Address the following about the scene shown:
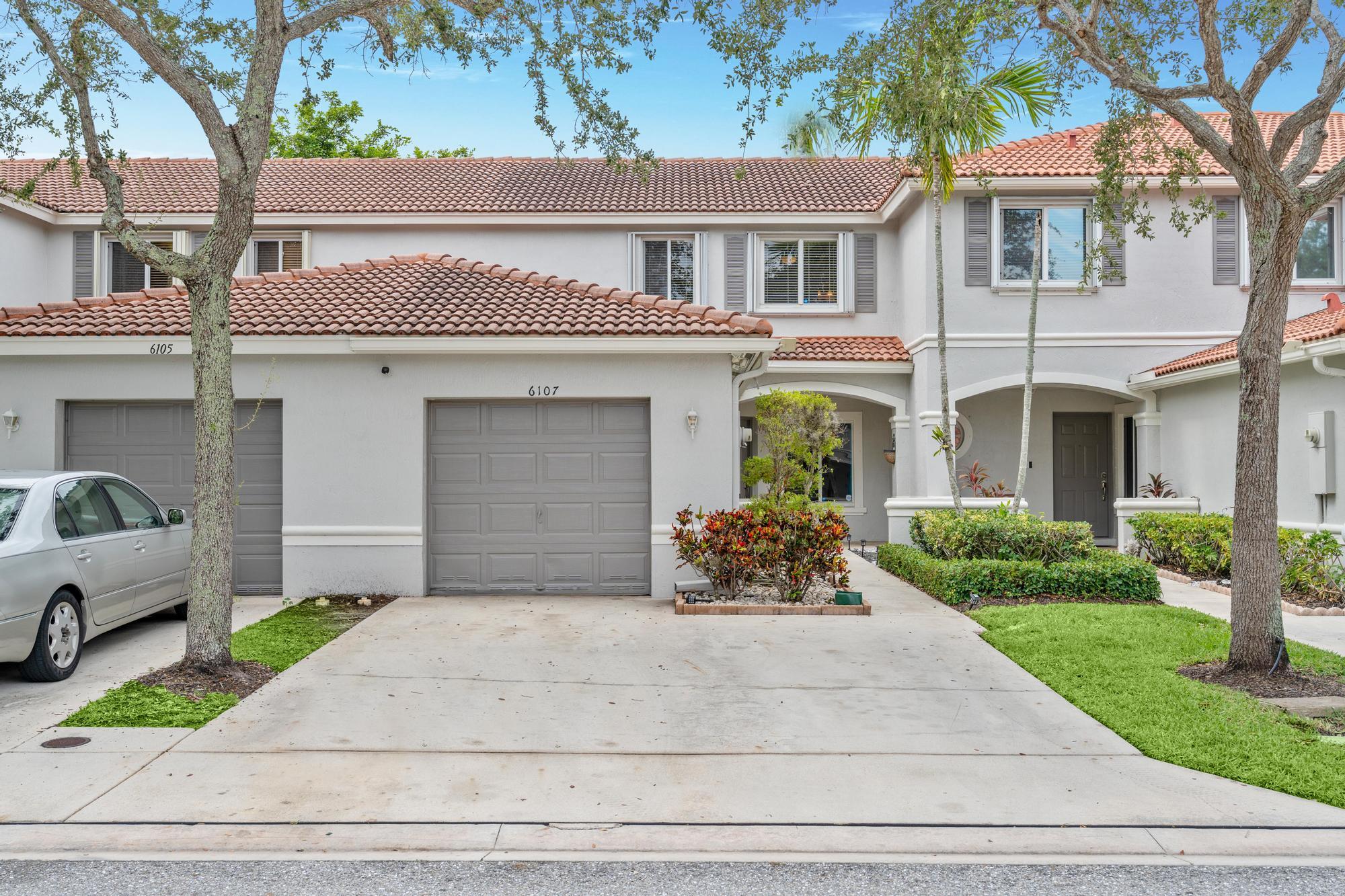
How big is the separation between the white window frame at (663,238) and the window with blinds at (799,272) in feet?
3.79

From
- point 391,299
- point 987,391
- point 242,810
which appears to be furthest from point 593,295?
point 242,810

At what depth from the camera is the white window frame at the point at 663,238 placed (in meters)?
17.9

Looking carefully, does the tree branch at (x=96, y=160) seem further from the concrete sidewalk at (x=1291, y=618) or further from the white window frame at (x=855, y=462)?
the white window frame at (x=855, y=462)

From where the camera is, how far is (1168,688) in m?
7.19

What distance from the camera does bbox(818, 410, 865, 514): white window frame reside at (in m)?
18.8

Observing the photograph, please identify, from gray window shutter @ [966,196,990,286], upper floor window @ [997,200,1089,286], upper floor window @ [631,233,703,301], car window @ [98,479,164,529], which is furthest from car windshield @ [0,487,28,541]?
upper floor window @ [997,200,1089,286]

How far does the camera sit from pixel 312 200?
1828cm

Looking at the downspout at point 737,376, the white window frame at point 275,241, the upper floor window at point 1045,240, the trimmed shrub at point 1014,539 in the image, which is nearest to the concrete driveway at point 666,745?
the downspout at point 737,376

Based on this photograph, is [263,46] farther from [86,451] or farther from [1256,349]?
[1256,349]

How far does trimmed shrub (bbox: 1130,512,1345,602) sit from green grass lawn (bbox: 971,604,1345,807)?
126cm

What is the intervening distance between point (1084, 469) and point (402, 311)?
12931 mm

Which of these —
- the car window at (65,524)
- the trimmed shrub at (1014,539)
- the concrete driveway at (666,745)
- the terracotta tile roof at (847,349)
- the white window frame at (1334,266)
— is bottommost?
the concrete driveway at (666,745)

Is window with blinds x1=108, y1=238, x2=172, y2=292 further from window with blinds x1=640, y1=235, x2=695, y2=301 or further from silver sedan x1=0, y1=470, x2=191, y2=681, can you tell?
silver sedan x1=0, y1=470, x2=191, y2=681

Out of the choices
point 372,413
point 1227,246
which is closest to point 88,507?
point 372,413
